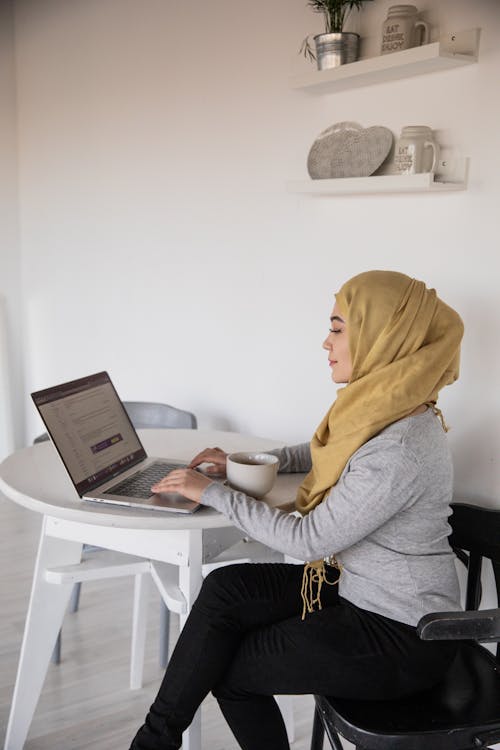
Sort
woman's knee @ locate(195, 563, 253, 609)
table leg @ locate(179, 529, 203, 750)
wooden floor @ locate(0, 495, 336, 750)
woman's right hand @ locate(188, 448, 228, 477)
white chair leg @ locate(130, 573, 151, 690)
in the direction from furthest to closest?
white chair leg @ locate(130, 573, 151, 690)
wooden floor @ locate(0, 495, 336, 750)
woman's right hand @ locate(188, 448, 228, 477)
table leg @ locate(179, 529, 203, 750)
woman's knee @ locate(195, 563, 253, 609)

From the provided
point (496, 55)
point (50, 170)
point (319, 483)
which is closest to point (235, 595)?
point (319, 483)

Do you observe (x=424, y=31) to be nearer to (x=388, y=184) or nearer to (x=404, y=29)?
(x=404, y=29)

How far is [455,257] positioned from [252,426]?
104 centimetres

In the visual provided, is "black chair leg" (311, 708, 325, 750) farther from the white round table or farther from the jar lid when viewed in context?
the jar lid

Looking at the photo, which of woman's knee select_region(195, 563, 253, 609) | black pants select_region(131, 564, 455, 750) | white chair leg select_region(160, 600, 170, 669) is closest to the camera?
black pants select_region(131, 564, 455, 750)

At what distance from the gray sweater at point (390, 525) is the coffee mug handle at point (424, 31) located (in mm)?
991

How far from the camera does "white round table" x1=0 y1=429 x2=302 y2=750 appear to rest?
169cm

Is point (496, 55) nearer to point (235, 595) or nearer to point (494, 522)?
point (494, 522)

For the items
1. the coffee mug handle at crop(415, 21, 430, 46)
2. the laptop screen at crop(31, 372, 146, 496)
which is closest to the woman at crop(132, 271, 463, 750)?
the laptop screen at crop(31, 372, 146, 496)

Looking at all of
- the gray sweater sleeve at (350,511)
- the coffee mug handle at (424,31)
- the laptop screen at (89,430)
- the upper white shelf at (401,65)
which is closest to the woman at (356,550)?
the gray sweater sleeve at (350,511)

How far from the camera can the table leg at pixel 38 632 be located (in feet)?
6.61

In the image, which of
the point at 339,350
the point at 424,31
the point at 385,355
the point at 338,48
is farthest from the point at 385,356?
the point at 338,48

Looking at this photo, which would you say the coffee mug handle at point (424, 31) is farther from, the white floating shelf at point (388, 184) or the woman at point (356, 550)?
the woman at point (356, 550)

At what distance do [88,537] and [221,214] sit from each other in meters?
1.41
